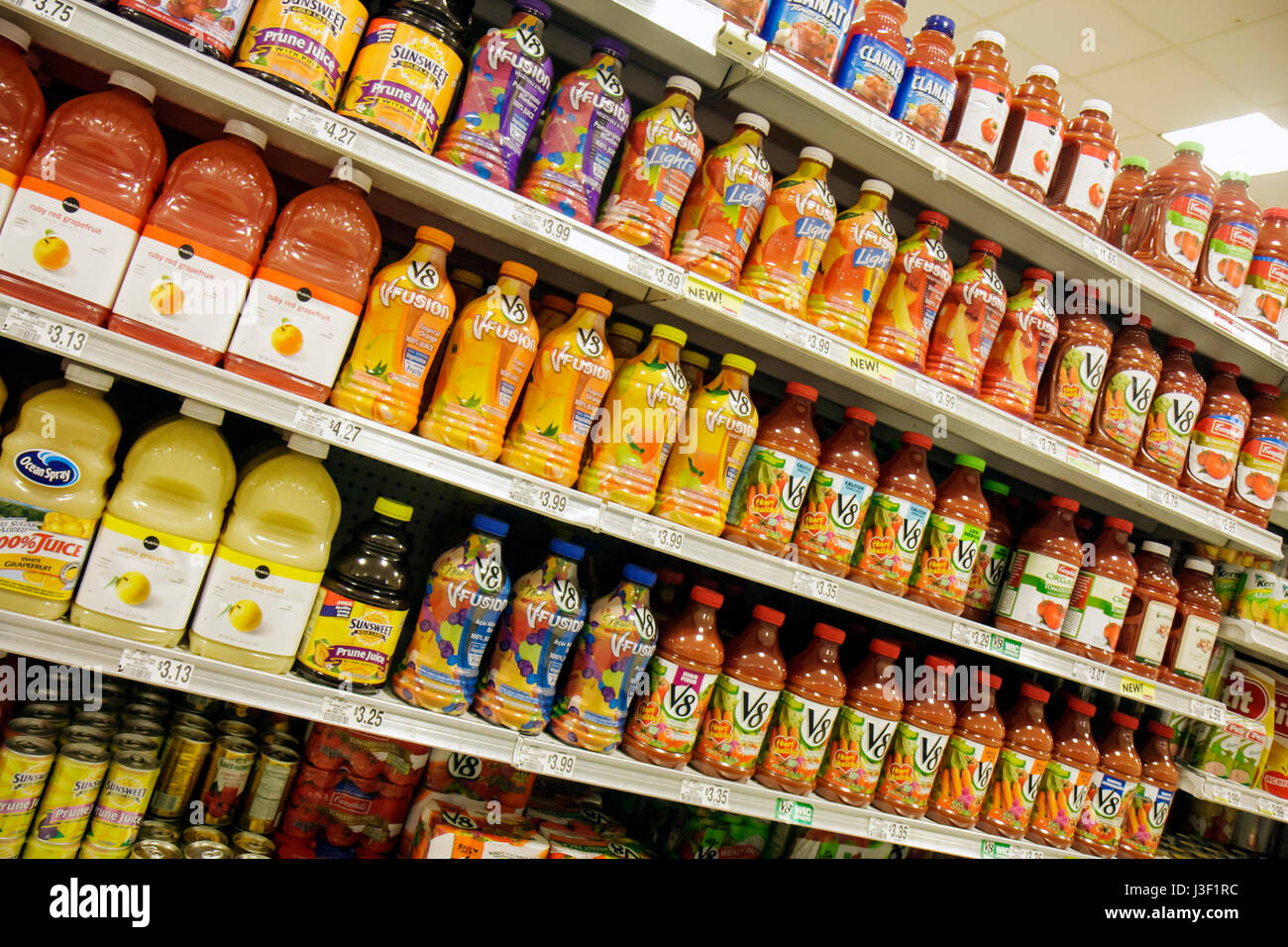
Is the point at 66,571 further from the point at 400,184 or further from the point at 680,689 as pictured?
the point at 680,689

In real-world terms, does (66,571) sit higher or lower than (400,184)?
lower

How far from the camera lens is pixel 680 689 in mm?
1916

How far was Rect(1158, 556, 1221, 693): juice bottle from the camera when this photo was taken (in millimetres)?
2508

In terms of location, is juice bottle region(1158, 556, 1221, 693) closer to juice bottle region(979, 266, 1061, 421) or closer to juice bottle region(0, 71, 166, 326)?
juice bottle region(979, 266, 1061, 421)

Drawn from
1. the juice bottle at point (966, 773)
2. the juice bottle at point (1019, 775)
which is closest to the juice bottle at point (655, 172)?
the juice bottle at point (966, 773)

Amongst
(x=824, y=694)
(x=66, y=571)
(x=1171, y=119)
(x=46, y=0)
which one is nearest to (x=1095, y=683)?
(x=824, y=694)

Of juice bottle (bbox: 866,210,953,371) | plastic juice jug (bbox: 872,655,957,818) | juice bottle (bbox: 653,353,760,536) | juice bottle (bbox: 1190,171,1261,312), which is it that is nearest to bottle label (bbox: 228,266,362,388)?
juice bottle (bbox: 653,353,760,536)

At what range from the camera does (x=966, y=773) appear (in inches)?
87.9

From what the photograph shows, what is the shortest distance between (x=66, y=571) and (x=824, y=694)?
1650 mm

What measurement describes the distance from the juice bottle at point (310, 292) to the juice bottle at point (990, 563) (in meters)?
1.77

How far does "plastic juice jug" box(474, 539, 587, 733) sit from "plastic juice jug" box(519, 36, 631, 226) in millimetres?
757

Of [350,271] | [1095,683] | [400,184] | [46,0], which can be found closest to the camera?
[46,0]

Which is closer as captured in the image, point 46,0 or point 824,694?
point 46,0

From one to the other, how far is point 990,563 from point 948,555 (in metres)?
0.31
